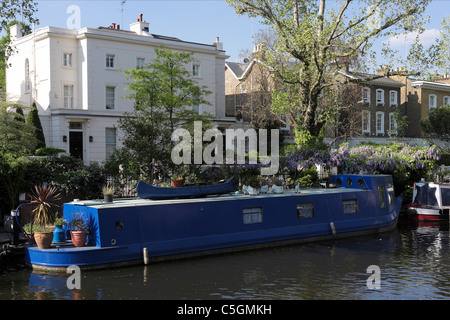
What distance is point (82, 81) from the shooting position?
3694cm

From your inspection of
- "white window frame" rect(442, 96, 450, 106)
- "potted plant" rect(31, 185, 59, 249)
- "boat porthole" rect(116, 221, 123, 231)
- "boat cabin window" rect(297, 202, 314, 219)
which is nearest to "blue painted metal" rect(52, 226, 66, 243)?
"potted plant" rect(31, 185, 59, 249)

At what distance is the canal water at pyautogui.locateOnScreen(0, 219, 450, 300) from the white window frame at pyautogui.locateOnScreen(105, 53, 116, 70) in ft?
82.4

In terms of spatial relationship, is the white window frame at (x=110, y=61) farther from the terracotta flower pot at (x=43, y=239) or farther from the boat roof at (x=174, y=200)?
the terracotta flower pot at (x=43, y=239)

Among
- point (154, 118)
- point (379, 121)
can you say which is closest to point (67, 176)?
point (154, 118)

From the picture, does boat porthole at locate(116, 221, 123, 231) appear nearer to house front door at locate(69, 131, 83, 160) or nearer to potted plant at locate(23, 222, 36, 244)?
potted plant at locate(23, 222, 36, 244)

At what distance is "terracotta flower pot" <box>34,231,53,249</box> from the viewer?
1299 centimetres

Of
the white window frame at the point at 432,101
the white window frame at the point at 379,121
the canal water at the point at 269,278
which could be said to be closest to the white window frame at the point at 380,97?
the white window frame at the point at 379,121

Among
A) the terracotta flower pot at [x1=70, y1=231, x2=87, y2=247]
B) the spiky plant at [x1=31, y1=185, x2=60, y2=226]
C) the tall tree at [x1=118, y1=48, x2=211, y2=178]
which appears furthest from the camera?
the tall tree at [x1=118, y1=48, x2=211, y2=178]

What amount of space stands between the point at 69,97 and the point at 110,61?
12.8ft

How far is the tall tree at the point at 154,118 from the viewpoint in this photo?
20.1 metres

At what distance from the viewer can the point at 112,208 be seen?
13.8 meters
